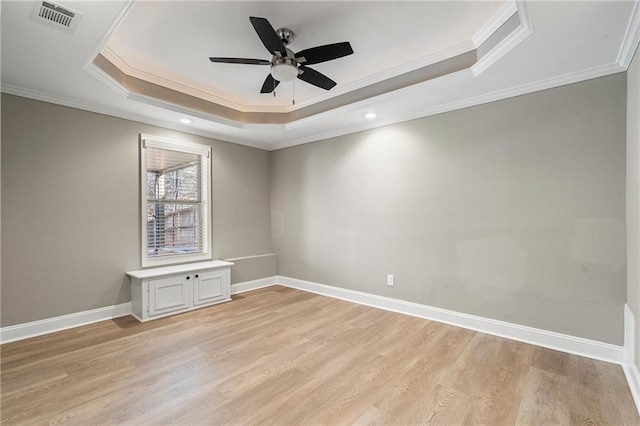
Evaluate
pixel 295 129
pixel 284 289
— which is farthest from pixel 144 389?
pixel 295 129

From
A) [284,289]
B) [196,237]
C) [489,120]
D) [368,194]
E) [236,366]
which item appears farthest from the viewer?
[284,289]

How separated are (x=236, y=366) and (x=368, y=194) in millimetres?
2632

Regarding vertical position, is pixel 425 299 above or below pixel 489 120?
below

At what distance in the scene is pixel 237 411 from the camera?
6.23ft

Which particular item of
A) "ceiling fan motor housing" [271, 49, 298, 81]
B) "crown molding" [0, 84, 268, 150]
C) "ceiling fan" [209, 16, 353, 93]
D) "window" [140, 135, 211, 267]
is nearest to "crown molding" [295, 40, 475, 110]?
"ceiling fan" [209, 16, 353, 93]

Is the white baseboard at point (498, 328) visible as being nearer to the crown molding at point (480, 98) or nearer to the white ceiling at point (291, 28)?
the crown molding at point (480, 98)

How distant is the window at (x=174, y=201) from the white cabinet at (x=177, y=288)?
27 cm

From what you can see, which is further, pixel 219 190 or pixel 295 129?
pixel 219 190

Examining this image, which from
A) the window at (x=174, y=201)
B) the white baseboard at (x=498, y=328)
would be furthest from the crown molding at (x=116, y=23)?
the white baseboard at (x=498, y=328)

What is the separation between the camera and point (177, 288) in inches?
149

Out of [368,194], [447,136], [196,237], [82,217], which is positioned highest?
[447,136]

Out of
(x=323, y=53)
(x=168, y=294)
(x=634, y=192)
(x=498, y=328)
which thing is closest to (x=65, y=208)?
(x=168, y=294)

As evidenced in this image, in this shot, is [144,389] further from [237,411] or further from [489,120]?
[489,120]

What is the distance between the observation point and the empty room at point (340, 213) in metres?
2.06
